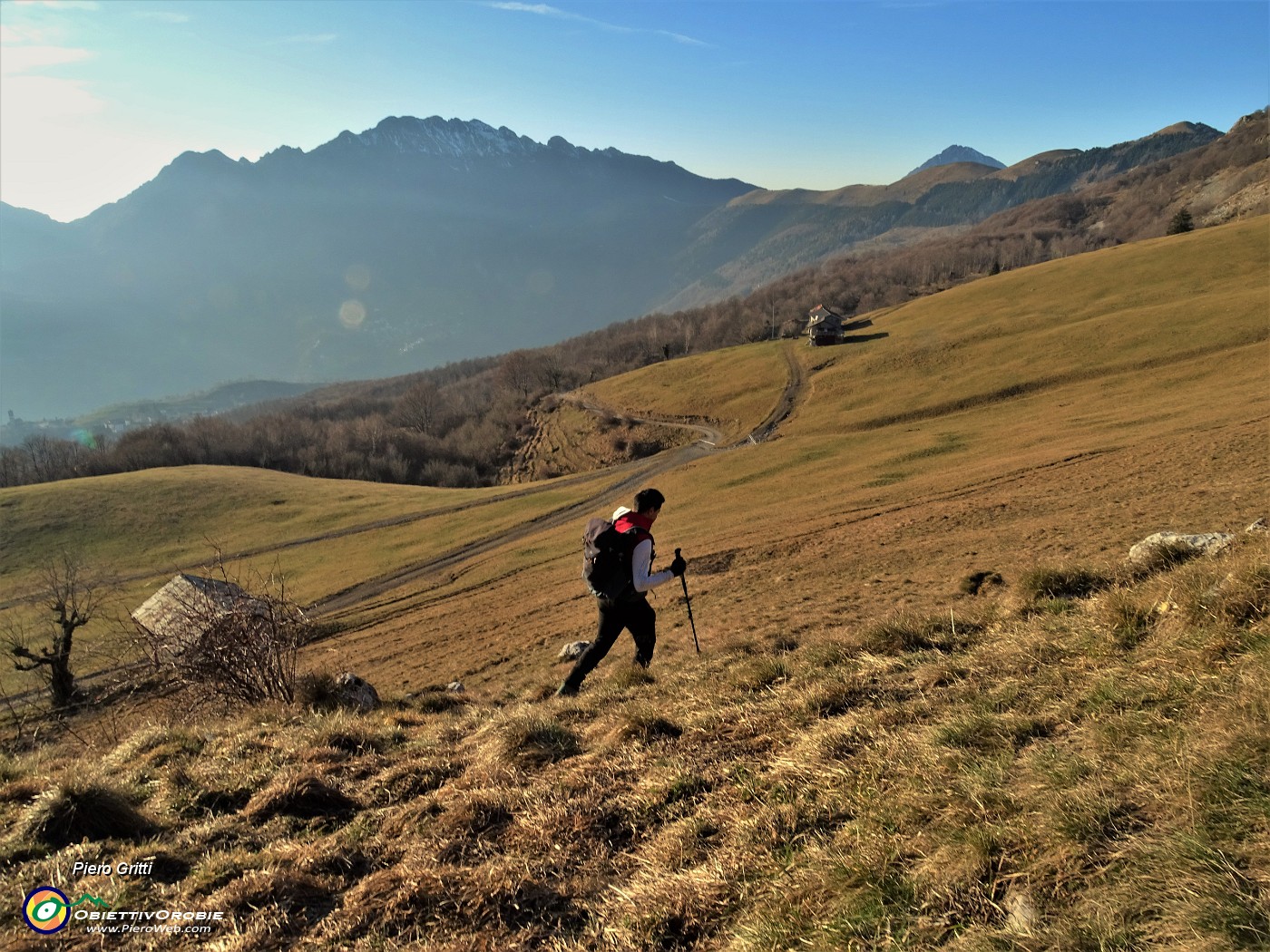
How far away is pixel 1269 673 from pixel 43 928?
8123 mm

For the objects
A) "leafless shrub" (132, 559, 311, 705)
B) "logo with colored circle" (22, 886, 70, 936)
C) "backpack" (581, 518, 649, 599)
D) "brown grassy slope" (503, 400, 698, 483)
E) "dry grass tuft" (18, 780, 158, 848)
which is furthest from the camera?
"brown grassy slope" (503, 400, 698, 483)

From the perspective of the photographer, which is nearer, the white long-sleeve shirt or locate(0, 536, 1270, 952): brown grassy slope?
locate(0, 536, 1270, 952): brown grassy slope

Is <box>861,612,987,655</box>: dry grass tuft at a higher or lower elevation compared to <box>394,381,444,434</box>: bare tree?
lower

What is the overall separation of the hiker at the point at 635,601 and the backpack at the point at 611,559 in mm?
24

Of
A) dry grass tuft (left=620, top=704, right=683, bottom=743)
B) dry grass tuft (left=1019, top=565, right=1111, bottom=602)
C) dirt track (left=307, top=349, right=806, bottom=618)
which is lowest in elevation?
dirt track (left=307, top=349, right=806, bottom=618)

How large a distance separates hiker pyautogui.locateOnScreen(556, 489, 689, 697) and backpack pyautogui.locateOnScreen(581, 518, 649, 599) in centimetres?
2

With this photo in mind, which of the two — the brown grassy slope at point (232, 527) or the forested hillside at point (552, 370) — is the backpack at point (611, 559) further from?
the forested hillside at point (552, 370)

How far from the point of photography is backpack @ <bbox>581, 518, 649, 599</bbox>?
793 cm

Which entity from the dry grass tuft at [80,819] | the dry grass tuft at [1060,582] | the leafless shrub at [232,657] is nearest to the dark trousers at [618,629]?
the dry grass tuft at [80,819]

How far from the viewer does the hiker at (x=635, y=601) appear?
7988mm

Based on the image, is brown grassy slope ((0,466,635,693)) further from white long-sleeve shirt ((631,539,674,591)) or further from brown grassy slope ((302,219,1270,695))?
white long-sleeve shirt ((631,539,674,591))

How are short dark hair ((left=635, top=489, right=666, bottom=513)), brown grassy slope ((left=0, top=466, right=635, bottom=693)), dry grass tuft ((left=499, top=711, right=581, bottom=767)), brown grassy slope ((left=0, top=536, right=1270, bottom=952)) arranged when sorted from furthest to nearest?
brown grassy slope ((left=0, top=466, right=635, bottom=693)) → short dark hair ((left=635, top=489, right=666, bottom=513)) → dry grass tuft ((left=499, top=711, right=581, bottom=767)) → brown grassy slope ((left=0, top=536, right=1270, bottom=952))

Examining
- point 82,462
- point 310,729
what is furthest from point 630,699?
point 82,462

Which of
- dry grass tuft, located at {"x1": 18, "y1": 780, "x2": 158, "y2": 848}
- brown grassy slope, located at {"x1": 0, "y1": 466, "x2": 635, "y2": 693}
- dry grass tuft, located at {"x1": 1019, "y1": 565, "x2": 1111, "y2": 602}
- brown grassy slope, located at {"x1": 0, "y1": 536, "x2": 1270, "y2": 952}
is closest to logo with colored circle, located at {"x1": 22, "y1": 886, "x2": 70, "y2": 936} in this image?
brown grassy slope, located at {"x1": 0, "y1": 536, "x2": 1270, "y2": 952}
